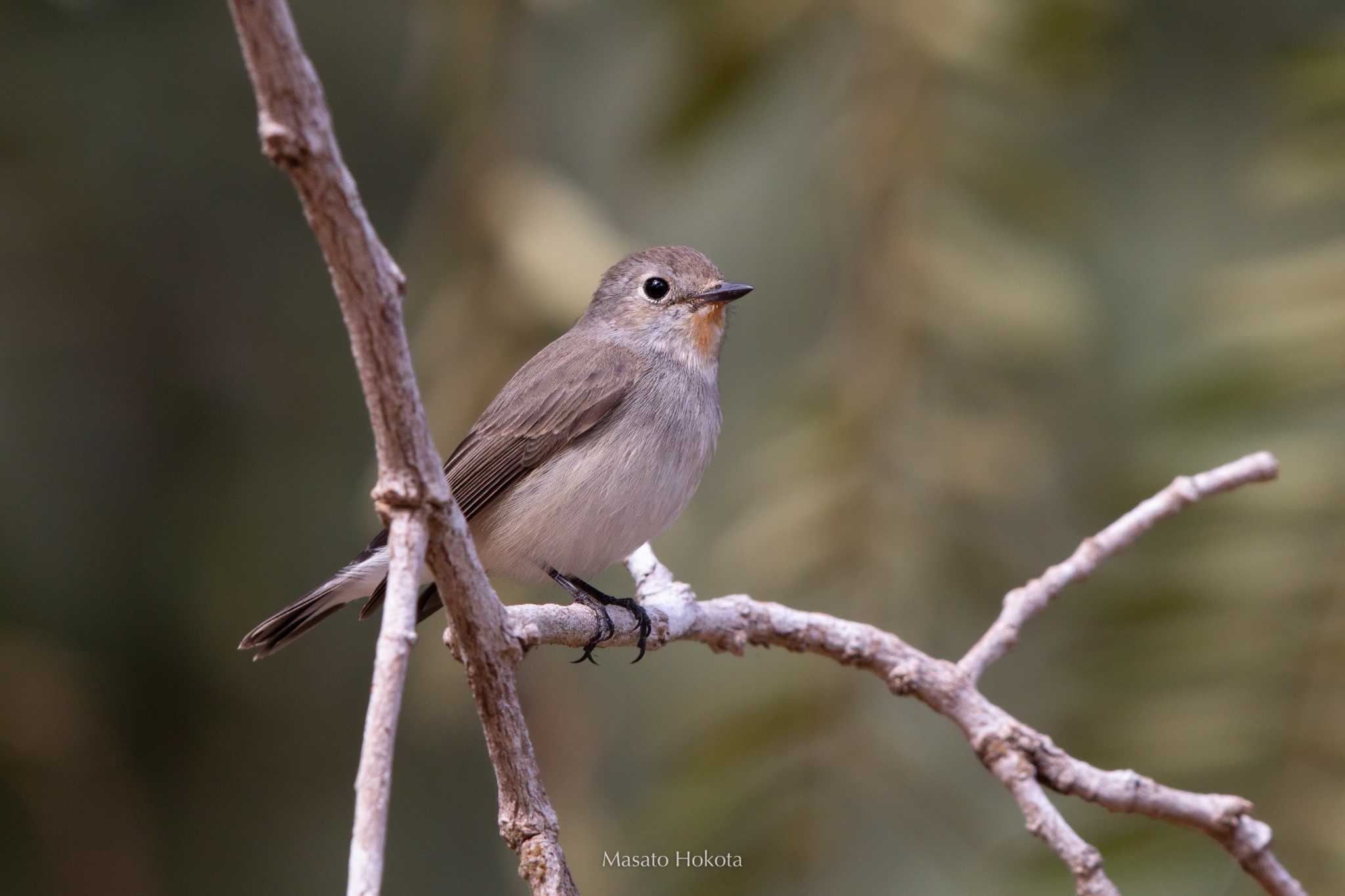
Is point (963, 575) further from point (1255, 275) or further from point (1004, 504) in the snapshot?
point (1255, 275)

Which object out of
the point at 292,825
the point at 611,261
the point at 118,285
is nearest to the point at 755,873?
the point at 611,261

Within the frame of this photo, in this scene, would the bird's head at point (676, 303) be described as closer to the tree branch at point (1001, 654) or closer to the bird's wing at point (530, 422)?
the bird's wing at point (530, 422)

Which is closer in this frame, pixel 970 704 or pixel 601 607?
pixel 970 704

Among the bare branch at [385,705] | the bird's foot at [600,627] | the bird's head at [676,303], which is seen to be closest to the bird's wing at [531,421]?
the bird's head at [676,303]

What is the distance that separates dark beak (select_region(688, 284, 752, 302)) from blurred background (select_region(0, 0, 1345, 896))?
0.26 m

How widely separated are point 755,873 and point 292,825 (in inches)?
89.0

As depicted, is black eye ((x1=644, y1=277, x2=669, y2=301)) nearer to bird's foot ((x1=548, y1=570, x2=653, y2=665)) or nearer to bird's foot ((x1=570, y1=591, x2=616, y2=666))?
bird's foot ((x1=548, y1=570, x2=653, y2=665))

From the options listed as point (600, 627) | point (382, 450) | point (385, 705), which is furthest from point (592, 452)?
point (385, 705)

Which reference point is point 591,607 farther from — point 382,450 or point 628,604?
point 382,450

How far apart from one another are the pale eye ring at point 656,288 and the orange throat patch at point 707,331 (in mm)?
116

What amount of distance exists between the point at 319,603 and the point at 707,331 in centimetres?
124

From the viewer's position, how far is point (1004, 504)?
362 cm

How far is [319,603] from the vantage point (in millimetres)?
3207

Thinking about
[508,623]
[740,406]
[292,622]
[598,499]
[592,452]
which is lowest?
[508,623]
